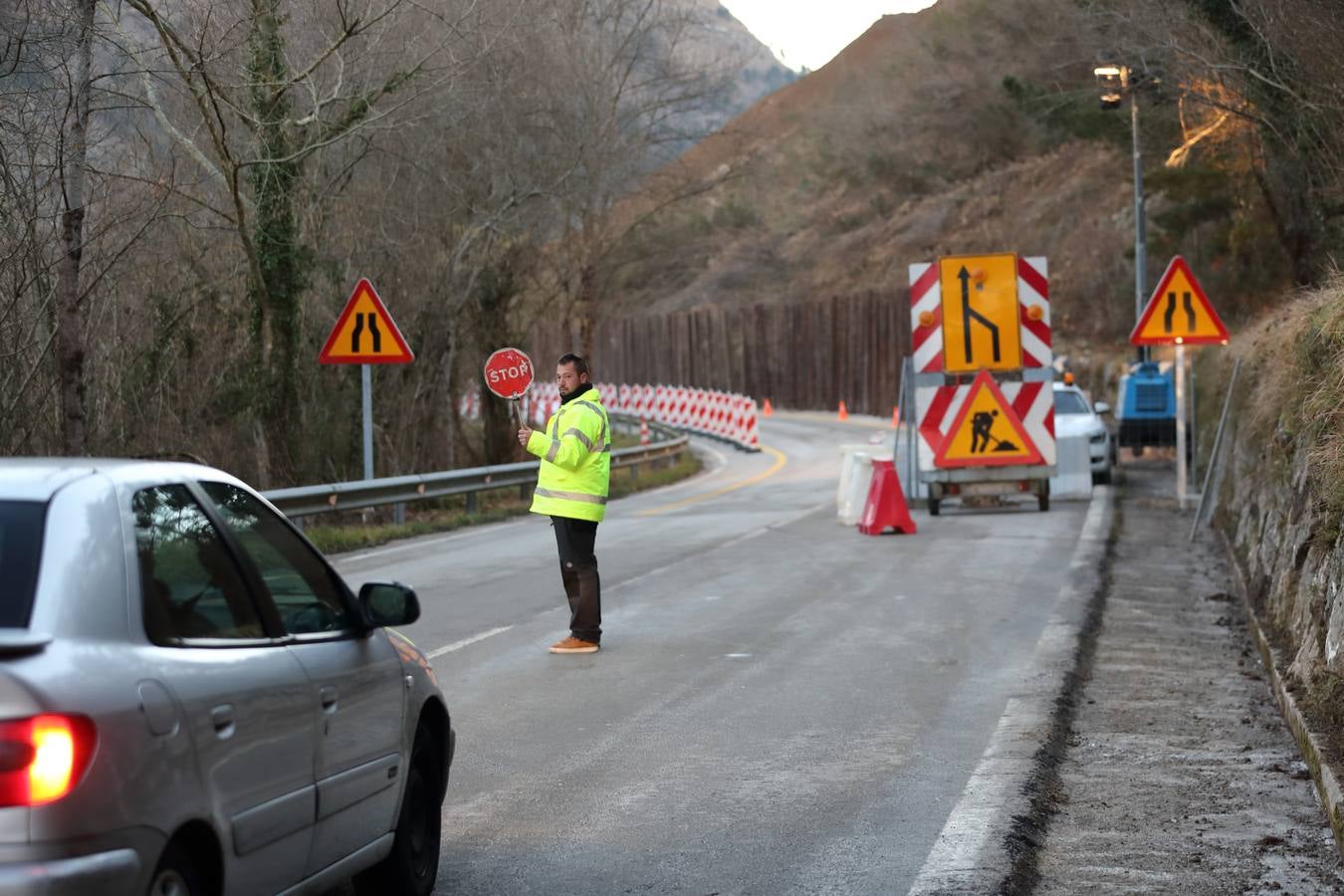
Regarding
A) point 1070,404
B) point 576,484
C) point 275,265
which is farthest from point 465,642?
point 1070,404

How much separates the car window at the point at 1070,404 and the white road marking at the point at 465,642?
16.1 meters

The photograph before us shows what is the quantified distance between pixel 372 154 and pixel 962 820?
19638mm

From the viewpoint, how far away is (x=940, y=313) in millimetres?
22328

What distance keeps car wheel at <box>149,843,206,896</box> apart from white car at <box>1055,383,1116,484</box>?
2199 centimetres

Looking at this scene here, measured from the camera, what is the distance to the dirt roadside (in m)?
6.42

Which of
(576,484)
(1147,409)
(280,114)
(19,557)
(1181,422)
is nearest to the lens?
(19,557)

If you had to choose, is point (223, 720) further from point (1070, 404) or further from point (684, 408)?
point (684, 408)

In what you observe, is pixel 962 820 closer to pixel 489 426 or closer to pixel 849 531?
pixel 849 531

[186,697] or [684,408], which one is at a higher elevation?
[186,697]

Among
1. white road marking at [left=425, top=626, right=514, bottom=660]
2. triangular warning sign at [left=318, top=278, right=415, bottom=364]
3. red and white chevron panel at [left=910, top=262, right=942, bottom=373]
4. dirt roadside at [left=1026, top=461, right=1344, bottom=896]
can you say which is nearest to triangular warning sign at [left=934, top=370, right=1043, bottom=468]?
red and white chevron panel at [left=910, top=262, right=942, bottom=373]

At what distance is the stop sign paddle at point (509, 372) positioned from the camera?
13109mm

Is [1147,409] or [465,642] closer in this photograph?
[465,642]

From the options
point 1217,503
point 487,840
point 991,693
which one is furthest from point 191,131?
point 487,840

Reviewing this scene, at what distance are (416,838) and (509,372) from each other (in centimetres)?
748
